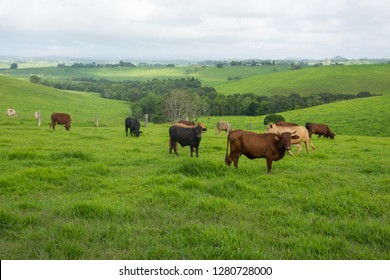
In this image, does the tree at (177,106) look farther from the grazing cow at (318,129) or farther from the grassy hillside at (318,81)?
the grazing cow at (318,129)

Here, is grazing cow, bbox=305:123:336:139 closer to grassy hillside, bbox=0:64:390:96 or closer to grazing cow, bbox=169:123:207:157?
grazing cow, bbox=169:123:207:157

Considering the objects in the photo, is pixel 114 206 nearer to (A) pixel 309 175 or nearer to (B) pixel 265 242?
(B) pixel 265 242

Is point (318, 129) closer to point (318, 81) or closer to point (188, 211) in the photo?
point (188, 211)

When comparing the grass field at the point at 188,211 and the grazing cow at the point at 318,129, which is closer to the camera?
the grass field at the point at 188,211

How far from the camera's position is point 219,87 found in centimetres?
12512

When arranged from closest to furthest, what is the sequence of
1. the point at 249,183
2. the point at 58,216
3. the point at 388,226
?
the point at 388,226, the point at 58,216, the point at 249,183

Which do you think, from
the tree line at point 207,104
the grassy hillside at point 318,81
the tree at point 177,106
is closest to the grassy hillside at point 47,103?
the tree line at point 207,104

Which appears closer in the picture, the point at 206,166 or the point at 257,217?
the point at 257,217

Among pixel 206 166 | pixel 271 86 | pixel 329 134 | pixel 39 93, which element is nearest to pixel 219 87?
pixel 271 86

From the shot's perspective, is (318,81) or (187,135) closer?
(187,135)

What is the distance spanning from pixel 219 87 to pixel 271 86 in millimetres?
21122

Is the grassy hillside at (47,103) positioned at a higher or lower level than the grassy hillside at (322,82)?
lower

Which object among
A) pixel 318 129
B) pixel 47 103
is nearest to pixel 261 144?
pixel 318 129
